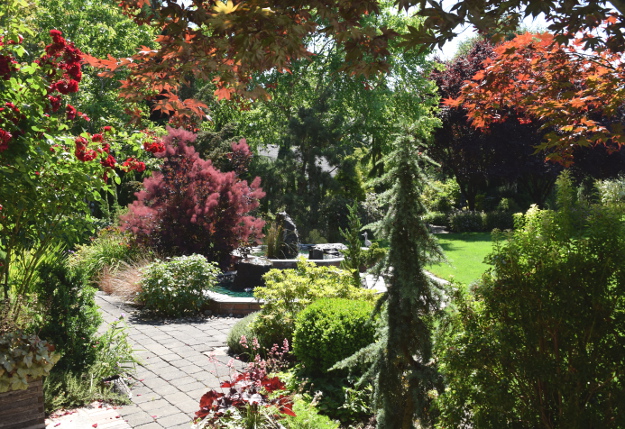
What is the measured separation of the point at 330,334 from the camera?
16.2ft

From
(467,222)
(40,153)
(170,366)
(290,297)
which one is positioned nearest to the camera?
(40,153)

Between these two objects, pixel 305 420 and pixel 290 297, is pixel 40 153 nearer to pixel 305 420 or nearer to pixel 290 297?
pixel 305 420

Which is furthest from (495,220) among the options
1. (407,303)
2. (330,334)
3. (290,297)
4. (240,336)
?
(407,303)

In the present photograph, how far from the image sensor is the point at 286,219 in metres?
12.6

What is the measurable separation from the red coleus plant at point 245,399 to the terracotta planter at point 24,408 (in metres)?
1.30

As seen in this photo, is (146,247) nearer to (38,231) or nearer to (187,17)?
(38,231)

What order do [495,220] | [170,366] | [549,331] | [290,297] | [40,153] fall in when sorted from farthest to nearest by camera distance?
1. [495,220]
2. [290,297]
3. [170,366]
4. [40,153]
5. [549,331]

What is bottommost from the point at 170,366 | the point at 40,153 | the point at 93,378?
the point at 170,366

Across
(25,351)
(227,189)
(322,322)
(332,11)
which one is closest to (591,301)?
(332,11)

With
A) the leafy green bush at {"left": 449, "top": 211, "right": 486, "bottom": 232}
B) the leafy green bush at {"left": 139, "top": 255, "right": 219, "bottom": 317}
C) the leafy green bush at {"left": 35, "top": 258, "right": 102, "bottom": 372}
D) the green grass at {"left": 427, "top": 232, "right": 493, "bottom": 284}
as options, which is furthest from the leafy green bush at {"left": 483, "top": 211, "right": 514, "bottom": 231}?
the leafy green bush at {"left": 35, "top": 258, "right": 102, "bottom": 372}

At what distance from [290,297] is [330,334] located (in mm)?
1340

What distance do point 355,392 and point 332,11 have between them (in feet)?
10.7

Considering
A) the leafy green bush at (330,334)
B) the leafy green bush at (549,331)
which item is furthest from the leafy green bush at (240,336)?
the leafy green bush at (549,331)

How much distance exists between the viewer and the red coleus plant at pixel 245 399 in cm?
358
